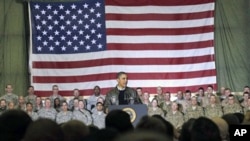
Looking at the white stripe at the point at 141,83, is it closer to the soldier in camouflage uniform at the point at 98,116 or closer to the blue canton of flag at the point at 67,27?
the blue canton of flag at the point at 67,27

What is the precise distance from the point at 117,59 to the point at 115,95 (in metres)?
8.60

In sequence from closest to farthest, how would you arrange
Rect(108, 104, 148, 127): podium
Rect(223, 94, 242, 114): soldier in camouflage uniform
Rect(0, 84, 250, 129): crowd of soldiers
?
Rect(108, 104, 148, 127): podium < Rect(0, 84, 250, 129): crowd of soldiers < Rect(223, 94, 242, 114): soldier in camouflage uniform

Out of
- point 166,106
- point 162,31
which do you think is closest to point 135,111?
point 166,106

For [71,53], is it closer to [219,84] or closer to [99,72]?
[99,72]

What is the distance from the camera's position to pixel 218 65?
17266 mm

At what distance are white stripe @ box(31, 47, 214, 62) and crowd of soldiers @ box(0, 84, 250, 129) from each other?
1.07 metres

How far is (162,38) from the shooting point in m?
17.1

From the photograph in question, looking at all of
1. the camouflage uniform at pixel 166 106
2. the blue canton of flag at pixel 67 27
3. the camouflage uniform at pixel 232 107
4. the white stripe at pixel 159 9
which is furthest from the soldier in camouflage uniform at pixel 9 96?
the camouflage uniform at pixel 232 107

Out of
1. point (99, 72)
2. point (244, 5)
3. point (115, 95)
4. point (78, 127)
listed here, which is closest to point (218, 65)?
point (244, 5)

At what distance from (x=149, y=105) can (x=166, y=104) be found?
0.65m

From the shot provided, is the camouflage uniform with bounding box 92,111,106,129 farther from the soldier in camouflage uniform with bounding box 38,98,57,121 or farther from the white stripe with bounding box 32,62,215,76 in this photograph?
the white stripe with bounding box 32,62,215,76

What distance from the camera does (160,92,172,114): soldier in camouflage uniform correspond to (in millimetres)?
15315

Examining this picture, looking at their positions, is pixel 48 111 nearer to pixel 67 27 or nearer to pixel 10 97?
pixel 10 97

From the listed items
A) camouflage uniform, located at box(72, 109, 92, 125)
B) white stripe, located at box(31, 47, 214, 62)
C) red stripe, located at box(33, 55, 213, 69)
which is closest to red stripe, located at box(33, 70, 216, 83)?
red stripe, located at box(33, 55, 213, 69)
